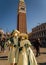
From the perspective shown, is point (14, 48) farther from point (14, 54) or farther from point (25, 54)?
point (25, 54)

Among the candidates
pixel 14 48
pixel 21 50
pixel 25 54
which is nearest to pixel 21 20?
pixel 14 48

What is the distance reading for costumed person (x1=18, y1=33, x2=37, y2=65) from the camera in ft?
22.5

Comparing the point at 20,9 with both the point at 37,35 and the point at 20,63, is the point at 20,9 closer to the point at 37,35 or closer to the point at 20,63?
the point at 37,35

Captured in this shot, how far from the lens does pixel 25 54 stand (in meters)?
6.98

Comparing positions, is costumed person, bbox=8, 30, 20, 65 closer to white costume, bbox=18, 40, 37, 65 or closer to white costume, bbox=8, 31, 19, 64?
white costume, bbox=8, 31, 19, 64

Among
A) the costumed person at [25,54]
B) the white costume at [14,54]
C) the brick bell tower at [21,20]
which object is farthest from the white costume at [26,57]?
the brick bell tower at [21,20]

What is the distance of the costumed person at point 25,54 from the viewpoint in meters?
6.86

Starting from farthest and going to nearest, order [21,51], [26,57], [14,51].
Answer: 1. [14,51]
2. [21,51]
3. [26,57]

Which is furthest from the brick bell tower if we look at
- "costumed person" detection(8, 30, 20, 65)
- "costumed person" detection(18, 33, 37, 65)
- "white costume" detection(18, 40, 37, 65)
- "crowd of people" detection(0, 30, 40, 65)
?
"white costume" detection(18, 40, 37, 65)

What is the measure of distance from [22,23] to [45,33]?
846 inches

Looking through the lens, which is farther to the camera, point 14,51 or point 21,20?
point 21,20

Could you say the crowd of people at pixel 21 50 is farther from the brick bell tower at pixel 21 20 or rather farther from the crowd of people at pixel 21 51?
the brick bell tower at pixel 21 20

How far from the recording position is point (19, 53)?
23.3ft

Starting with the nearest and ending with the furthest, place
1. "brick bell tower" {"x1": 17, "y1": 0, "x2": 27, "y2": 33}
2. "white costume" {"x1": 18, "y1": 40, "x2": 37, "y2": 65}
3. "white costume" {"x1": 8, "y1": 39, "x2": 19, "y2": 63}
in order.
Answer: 1. "white costume" {"x1": 18, "y1": 40, "x2": 37, "y2": 65}
2. "white costume" {"x1": 8, "y1": 39, "x2": 19, "y2": 63}
3. "brick bell tower" {"x1": 17, "y1": 0, "x2": 27, "y2": 33}
